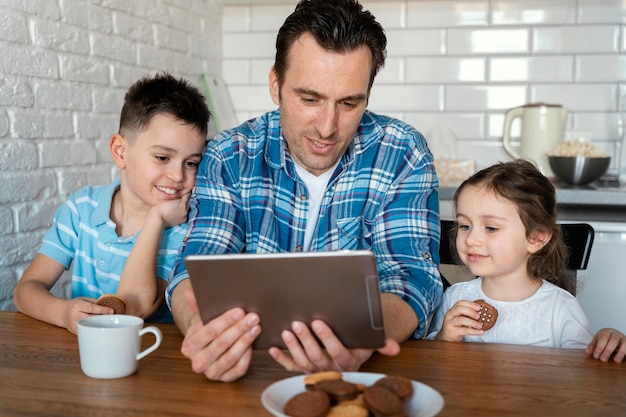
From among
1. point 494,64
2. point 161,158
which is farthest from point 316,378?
point 494,64

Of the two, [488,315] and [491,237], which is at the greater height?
[491,237]

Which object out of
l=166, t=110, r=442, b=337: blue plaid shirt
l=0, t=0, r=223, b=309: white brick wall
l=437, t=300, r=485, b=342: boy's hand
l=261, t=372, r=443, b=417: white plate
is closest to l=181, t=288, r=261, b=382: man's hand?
l=261, t=372, r=443, b=417: white plate

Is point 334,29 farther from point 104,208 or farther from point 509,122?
point 509,122

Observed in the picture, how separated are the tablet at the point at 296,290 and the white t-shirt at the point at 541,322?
2.23 ft

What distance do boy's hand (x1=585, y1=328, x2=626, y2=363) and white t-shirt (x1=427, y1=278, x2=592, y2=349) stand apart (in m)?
0.36

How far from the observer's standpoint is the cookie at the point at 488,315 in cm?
157

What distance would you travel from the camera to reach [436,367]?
113 centimetres

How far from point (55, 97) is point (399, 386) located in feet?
5.15

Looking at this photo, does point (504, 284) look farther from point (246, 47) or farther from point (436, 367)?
point (246, 47)

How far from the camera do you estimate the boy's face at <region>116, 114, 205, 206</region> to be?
173 centimetres

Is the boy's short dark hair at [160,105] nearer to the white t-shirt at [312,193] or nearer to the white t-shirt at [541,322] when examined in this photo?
the white t-shirt at [312,193]

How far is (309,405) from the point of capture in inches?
32.5

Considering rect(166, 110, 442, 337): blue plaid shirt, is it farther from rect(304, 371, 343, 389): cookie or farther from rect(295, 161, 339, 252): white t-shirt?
rect(304, 371, 343, 389): cookie

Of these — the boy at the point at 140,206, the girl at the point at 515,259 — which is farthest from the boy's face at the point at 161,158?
the girl at the point at 515,259
